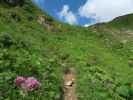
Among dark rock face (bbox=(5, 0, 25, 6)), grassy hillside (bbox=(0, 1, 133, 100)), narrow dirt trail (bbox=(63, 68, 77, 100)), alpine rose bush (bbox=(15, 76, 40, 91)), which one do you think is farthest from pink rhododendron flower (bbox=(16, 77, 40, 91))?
dark rock face (bbox=(5, 0, 25, 6))

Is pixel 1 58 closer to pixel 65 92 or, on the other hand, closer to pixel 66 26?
pixel 65 92

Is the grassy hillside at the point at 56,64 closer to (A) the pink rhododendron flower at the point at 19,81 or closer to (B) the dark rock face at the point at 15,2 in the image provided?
(A) the pink rhododendron flower at the point at 19,81

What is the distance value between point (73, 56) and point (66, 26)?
1609 centimetres

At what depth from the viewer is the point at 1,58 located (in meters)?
17.8

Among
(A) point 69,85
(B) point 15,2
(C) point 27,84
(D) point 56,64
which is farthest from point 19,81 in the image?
(B) point 15,2

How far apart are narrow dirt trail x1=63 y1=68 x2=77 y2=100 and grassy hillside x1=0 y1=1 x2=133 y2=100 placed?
0.30 m

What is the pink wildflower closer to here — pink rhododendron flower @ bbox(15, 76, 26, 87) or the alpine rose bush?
the alpine rose bush

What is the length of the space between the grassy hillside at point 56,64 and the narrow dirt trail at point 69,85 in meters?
0.30

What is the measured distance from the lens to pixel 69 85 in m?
18.0

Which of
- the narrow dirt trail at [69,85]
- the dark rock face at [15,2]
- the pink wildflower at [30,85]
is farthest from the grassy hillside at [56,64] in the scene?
the dark rock face at [15,2]

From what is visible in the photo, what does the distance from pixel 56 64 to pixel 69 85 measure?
8.85ft

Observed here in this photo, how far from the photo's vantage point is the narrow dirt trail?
1641 cm

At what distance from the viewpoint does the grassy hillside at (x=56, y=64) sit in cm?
1527

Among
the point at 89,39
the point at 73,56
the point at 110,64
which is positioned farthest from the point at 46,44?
the point at 89,39
